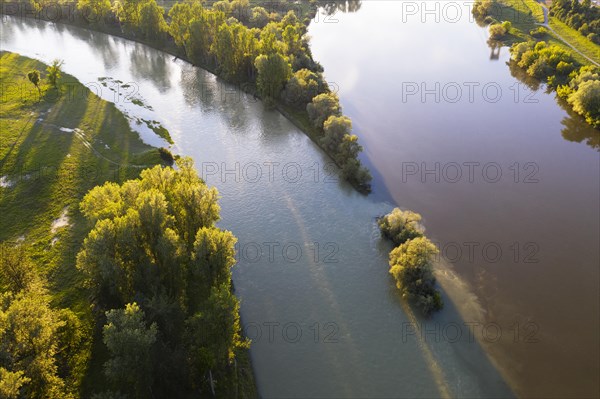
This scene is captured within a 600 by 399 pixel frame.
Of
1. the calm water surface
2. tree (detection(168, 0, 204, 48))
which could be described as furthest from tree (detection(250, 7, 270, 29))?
tree (detection(168, 0, 204, 48))

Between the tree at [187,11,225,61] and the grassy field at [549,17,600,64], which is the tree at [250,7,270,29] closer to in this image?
the tree at [187,11,225,61]

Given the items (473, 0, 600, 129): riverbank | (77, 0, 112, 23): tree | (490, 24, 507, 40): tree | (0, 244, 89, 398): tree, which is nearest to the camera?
(0, 244, 89, 398): tree

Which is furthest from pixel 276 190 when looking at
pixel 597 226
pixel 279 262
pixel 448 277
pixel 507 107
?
pixel 507 107

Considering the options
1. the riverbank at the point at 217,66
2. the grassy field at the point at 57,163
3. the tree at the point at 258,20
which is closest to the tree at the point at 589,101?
the riverbank at the point at 217,66

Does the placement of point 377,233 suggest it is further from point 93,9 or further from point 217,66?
point 93,9

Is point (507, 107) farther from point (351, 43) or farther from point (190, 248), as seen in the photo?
point (190, 248)

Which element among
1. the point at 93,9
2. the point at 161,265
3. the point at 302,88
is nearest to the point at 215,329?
the point at 161,265
